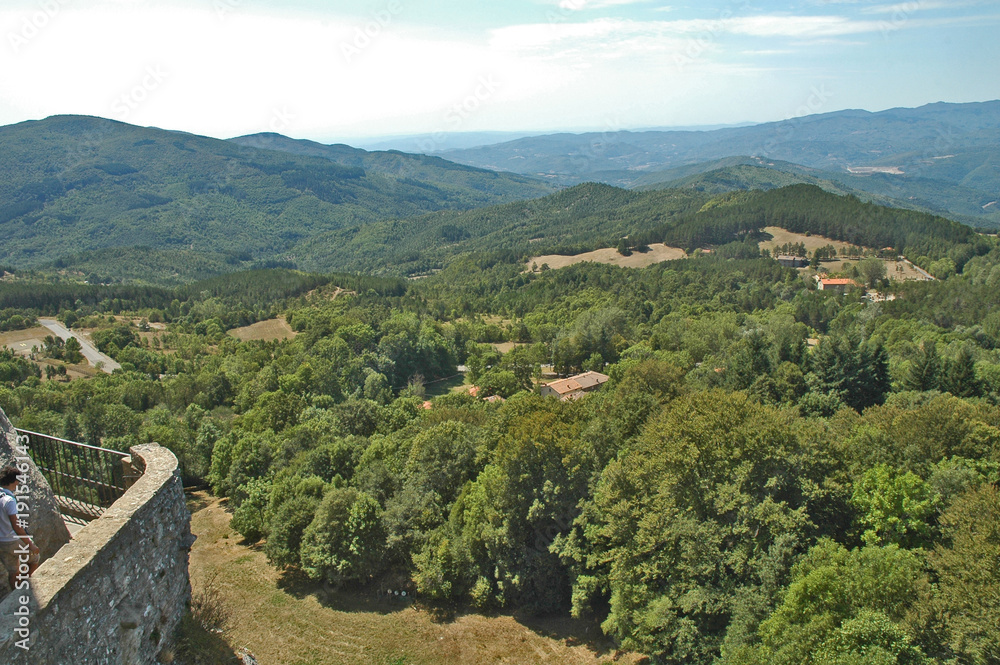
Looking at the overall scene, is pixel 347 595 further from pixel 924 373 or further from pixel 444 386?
pixel 444 386

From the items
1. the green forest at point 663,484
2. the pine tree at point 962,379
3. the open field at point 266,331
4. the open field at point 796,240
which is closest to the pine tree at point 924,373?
the green forest at point 663,484

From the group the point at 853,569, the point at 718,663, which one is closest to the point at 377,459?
the point at 718,663

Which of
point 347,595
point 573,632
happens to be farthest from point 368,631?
point 573,632

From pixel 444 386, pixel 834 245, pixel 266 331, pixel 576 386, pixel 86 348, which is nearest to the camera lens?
pixel 576 386

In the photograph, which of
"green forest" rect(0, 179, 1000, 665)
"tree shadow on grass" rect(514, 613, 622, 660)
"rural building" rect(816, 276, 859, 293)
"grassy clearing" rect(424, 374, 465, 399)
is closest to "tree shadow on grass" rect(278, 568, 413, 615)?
"green forest" rect(0, 179, 1000, 665)

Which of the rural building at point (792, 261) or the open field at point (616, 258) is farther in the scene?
the open field at point (616, 258)

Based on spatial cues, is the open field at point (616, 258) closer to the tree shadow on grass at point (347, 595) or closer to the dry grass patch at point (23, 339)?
the dry grass patch at point (23, 339)
